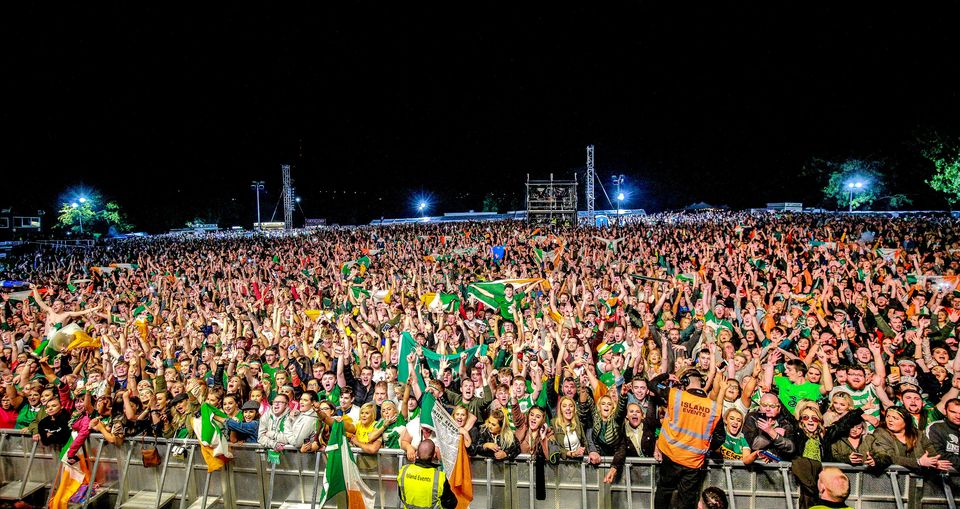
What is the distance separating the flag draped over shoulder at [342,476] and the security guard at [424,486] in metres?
0.82

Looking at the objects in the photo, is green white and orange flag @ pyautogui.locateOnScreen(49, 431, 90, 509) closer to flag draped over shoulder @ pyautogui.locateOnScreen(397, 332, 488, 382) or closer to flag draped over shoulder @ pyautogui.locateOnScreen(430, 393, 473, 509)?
flag draped over shoulder @ pyautogui.locateOnScreen(397, 332, 488, 382)

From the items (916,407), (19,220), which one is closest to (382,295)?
(916,407)

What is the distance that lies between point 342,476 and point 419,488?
42.5 inches

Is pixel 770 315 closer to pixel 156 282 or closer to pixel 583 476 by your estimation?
pixel 583 476

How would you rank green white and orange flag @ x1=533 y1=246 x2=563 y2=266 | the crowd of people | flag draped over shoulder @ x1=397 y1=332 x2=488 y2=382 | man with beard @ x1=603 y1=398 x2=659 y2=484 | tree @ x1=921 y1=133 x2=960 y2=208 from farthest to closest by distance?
tree @ x1=921 y1=133 x2=960 y2=208
green white and orange flag @ x1=533 y1=246 x2=563 y2=266
flag draped over shoulder @ x1=397 y1=332 x2=488 y2=382
the crowd of people
man with beard @ x1=603 y1=398 x2=659 y2=484

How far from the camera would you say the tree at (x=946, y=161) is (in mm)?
30781

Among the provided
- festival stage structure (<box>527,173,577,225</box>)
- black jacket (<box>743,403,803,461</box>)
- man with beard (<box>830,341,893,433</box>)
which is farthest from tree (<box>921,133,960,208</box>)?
black jacket (<box>743,403,803,461</box>)

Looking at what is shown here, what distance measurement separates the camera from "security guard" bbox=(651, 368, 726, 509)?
4.41 m

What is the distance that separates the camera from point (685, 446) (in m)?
4.43

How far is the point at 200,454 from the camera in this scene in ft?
18.1

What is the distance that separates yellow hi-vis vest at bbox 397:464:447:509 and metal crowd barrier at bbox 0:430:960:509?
27.7 inches

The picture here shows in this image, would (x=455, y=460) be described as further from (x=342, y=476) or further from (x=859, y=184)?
(x=859, y=184)

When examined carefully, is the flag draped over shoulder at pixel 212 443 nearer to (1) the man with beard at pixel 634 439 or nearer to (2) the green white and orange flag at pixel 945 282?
(1) the man with beard at pixel 634 439

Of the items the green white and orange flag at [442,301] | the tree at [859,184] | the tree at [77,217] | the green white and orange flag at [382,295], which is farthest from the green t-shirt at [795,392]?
the tree at [77,217]
